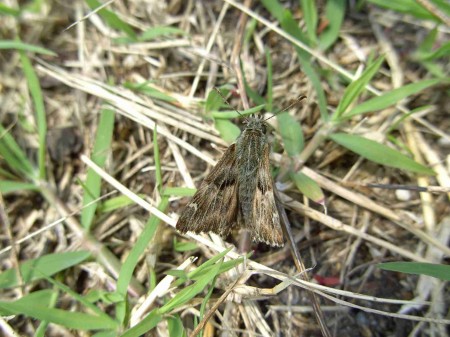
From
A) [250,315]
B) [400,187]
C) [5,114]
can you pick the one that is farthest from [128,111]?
[400,187]

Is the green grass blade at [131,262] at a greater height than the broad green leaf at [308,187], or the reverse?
the broad green leaf at [308,187]

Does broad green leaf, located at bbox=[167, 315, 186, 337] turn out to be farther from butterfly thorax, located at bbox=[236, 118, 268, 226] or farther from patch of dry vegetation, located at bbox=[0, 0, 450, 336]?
butterfly thorax, located at bbox=[236, 118, 268, 226]

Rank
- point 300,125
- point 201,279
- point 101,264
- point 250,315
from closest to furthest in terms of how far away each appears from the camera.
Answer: point 201,279
point 250,315
point 101,264
point 300,125

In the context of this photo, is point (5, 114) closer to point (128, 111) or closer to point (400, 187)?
point (128, 111)

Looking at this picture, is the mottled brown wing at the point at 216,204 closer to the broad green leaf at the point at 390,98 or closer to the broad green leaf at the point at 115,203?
the broad green leaf at the point at 115,203

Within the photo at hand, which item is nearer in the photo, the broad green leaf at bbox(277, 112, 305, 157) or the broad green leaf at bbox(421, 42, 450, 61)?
the broad green leaf at bbox(421, 42, 450, 61)

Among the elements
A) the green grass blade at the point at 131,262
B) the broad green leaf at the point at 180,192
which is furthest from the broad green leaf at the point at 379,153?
the green grass blade at the point at 131,262

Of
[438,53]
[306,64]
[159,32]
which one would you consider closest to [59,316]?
[159,32]

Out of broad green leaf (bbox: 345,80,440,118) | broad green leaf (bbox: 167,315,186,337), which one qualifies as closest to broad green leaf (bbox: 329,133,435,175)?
broad green leaf (bbox: 345,80,440,118)
